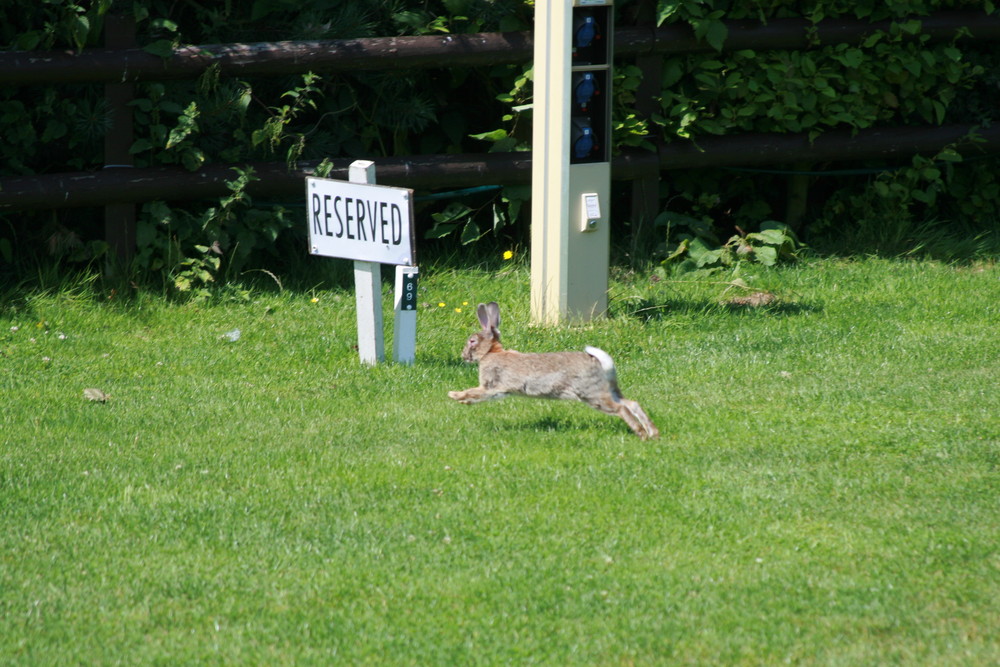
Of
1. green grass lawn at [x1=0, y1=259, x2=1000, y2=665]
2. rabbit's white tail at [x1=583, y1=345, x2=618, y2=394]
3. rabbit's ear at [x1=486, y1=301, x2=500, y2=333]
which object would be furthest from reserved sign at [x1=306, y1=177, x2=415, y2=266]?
rabbit's white tail at [x1=583, y1=345, x2=618, y2=394]

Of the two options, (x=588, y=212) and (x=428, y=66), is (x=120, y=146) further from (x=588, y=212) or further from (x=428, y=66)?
(x=588, y=212)

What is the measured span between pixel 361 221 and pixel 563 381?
75.4 inches

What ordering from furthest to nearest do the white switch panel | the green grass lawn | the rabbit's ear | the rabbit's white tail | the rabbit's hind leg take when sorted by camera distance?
the white switch panel → the rabbit's ear → the rabbit's hind leg → the rabbit's white tail → the green grass lawn

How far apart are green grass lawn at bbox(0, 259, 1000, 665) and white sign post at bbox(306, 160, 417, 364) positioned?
0.26m

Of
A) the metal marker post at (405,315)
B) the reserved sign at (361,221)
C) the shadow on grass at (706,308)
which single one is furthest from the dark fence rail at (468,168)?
the metal marker post at (405,315)

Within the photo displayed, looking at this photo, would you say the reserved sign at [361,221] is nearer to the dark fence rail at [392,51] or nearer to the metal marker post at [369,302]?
the metal marker post at [369,302]

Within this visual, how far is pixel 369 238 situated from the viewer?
285 inches

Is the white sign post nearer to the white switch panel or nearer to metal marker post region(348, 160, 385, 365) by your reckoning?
metal marker post region(348, 160, 385, 365)

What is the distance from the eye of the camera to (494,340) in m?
6.43

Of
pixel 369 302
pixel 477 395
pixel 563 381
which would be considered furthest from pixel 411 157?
pixel 563 381

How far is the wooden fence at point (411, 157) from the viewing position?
8.49 m

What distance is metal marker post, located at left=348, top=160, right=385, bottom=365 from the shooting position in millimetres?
7281

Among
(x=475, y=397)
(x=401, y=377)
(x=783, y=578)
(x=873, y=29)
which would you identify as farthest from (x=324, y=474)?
(x=873, y=29)

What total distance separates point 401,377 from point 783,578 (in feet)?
10.1
